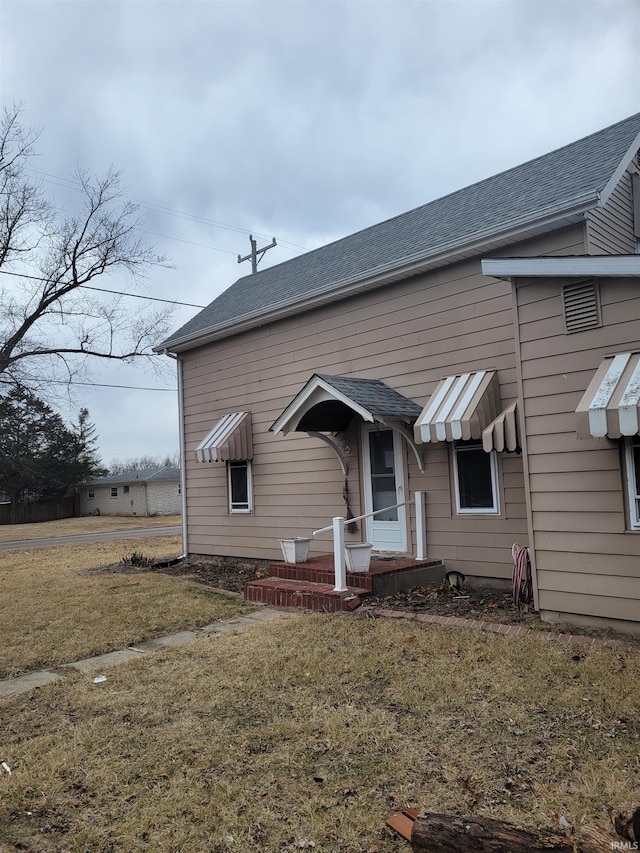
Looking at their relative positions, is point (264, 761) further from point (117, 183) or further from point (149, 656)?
point (117, 183)

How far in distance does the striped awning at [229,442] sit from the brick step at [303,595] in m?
2.91

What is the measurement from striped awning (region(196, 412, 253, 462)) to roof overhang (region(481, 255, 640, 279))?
19.5ft

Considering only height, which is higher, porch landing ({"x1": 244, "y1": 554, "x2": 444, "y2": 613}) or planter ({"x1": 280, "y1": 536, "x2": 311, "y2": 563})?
planter ({"x1": 280, "y1": 536, "x2": 311, "y2": 563})

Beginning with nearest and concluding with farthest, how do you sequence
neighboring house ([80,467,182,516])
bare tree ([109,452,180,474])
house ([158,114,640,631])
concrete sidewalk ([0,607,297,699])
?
concrete sidewalk ([0,607,297,699]) < house ([158,114,640,631]) < neighboring house ([80,467,182,516]) < bare tree ([109,452,180,474])

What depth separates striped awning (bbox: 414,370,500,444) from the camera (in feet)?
24.3

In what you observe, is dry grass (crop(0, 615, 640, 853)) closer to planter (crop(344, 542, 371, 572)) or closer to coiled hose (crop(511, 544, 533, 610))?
coiled hose (crop(511, 544, 533, 610))

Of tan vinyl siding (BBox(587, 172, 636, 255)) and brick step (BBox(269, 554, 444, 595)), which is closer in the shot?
tan vinyl siding (BBox(587, 172, 636, 255))

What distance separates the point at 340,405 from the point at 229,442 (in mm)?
2689

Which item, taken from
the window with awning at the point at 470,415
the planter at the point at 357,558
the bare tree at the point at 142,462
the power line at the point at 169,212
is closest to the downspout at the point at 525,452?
the window with awning at the point at 470,415

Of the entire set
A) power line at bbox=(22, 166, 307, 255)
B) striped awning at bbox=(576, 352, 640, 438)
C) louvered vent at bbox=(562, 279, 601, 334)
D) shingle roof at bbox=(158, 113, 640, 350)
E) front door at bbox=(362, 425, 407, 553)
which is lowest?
front door at bbox=(362, 425, 407, 553)

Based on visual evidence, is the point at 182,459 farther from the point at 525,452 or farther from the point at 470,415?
the point at 525,452

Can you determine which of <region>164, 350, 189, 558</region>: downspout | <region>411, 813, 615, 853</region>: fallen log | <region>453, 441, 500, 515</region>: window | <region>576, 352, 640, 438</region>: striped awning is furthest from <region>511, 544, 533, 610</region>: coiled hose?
<region>164, 350, 189, 558</region>: downspout

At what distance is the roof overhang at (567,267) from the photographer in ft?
18.3

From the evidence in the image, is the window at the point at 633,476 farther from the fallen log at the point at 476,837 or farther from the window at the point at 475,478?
the fallen log at the point at 476,837
